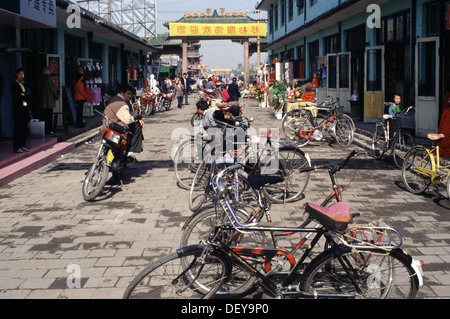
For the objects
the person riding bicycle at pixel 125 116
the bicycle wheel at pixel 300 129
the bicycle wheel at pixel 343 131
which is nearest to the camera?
the person riding bicycle at pixel 125 116

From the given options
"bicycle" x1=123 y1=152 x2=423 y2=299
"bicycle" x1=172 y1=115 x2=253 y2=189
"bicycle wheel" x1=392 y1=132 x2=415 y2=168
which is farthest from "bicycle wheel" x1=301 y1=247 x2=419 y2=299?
"bicycle wheel" x1=392 y1=132 x2=415 y2=168

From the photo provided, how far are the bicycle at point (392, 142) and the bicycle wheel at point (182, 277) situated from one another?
6.57 m

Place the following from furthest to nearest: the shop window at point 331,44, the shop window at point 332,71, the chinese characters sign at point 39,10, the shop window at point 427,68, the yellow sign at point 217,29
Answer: the yellow sign at point 217,29 → the shop window at point 331,44 → the shop window at point 332,71 → the shop window at point 427,68 → the chinese characters sign at point 39,10

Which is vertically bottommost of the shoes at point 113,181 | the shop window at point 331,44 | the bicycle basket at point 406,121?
the shoes at point 113,181

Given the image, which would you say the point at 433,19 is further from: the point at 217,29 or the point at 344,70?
the point at 217,29

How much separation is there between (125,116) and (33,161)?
3.18 metres

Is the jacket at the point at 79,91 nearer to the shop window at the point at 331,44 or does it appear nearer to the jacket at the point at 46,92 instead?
the jacket at the point at 46,92

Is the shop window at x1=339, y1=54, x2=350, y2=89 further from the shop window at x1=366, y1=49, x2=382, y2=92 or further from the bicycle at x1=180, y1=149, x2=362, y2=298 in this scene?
the bicycle at x1=180, y1=149, x2=362, y2=298

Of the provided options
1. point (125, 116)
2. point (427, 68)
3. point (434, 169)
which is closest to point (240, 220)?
point (434, 169)

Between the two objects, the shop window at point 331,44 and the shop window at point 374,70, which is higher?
the shop window at point 331,44

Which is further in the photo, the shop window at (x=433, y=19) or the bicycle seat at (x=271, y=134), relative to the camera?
the shop window at (x=433, y=19)

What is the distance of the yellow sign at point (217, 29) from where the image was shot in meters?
44.7

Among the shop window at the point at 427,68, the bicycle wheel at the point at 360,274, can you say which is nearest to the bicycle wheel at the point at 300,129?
the shop window at the point at 427,68
